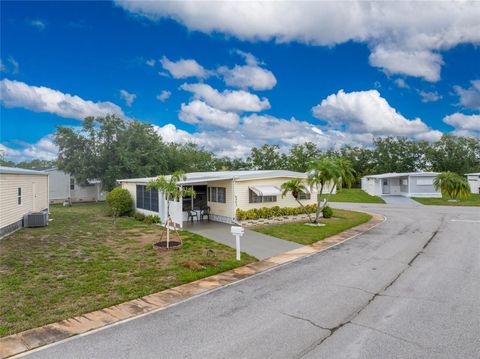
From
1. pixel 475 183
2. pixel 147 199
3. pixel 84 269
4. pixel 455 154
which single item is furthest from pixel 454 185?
pixel 84 269

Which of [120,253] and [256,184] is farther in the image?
[256,184]

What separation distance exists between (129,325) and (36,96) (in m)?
18.5

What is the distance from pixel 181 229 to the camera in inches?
603

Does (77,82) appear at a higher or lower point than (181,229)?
higher

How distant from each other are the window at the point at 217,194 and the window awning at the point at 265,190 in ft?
5.09

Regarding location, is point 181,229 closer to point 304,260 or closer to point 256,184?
point 256,184

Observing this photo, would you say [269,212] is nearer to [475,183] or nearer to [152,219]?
[152,219]

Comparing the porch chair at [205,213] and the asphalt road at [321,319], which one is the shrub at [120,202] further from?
the asphalt road at [321,319]

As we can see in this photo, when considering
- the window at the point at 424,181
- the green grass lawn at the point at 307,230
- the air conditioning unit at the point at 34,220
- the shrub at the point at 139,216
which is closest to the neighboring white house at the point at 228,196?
the shrub at the point at 139,216

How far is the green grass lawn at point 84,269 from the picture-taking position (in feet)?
20.8

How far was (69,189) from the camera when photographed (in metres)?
32.7

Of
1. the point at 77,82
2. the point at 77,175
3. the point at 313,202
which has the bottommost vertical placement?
the point at 313,202

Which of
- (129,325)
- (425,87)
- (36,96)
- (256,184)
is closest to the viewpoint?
(129,325)

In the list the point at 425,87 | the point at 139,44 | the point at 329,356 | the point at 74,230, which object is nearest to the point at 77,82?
the point at 139,44
